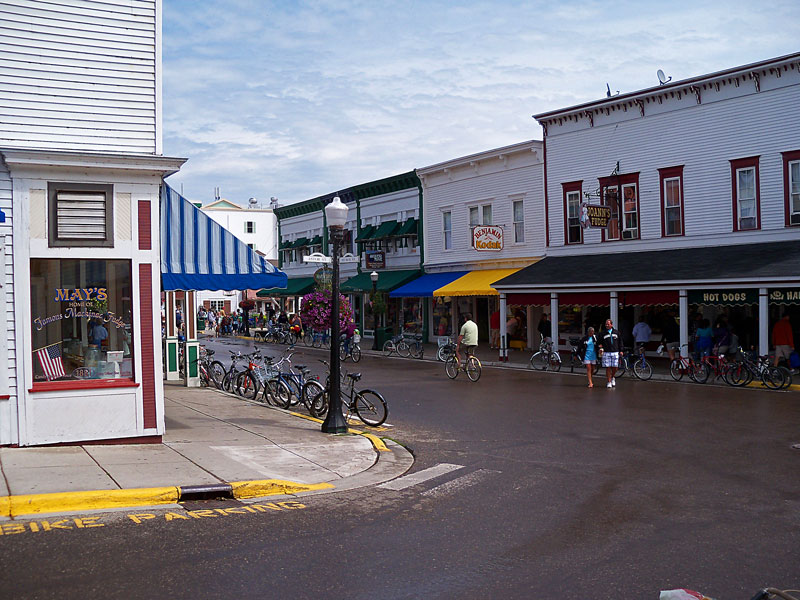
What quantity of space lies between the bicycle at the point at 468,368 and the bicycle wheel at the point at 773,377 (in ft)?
23.9

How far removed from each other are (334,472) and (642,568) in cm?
473

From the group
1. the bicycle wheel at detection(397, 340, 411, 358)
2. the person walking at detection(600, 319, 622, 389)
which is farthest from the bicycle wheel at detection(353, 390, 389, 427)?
the bicycle wheel at detection(397, 340, 411, 358)

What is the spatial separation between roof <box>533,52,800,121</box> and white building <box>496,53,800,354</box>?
0.14 feet

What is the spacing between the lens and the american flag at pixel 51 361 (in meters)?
10.2

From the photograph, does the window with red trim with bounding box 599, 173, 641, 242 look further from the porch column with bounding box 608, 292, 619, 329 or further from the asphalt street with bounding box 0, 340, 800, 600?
the asphalt street with bounding box 0, 340, 800, 600

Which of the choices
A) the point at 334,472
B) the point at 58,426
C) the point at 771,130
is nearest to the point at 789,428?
the point at 334,472

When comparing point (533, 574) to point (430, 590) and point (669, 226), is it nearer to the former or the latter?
point (430, 590)

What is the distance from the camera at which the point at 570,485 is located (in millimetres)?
9180

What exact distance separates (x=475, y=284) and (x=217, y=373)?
14.7 metres

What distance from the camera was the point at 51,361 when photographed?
1028cm

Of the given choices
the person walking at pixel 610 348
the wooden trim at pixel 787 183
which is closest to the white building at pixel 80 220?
the person walking at pixel 610 348

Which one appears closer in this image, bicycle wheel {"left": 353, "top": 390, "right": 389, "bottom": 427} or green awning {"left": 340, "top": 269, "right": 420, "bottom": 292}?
bicycle wheel {"left": 353, "top": 390, "right": 389, "bottom": 427}

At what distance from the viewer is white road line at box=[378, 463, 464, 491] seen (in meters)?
9.38

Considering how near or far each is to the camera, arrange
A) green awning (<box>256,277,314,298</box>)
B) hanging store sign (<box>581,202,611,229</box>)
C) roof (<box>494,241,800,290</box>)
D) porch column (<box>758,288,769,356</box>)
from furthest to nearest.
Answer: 1. green awning (<box>256,277,314,298</box>)
2. hanging store sign (<box>581,202,611,229</box>)
3. roof (<box>494,241,800,290</box>)
4. porch column (<box>758,288,769,356</box>)
